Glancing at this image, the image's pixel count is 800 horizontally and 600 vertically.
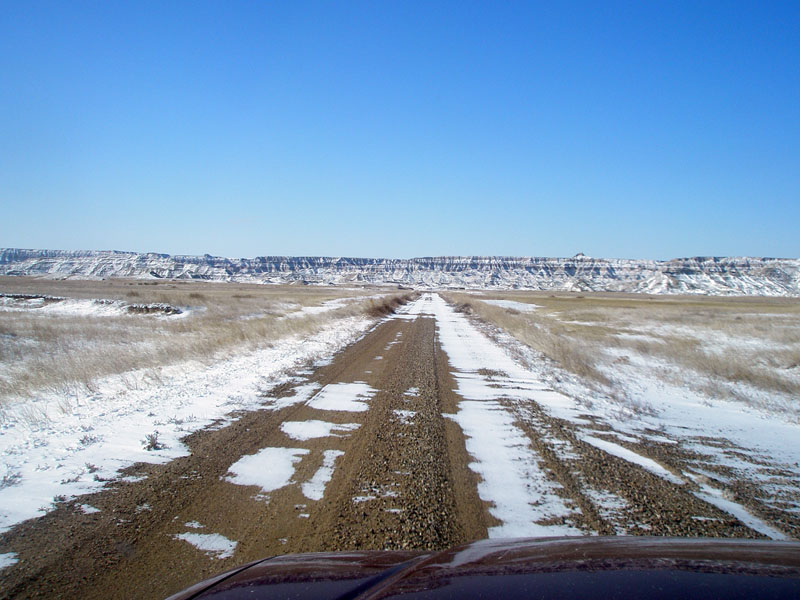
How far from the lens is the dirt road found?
3438 mm

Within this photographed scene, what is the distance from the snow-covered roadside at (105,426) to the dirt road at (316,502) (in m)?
0.39

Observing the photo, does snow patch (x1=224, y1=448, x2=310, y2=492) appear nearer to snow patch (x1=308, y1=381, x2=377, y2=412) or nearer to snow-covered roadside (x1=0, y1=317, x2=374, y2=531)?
snow-covered roadside (x1=0, y1=317, x2=374, y2=531)

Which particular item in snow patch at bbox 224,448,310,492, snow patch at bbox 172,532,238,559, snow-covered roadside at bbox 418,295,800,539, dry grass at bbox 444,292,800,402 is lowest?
dry grass at bbox 444,292,800,402

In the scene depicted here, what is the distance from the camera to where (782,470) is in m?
6.02

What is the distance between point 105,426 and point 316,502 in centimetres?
444

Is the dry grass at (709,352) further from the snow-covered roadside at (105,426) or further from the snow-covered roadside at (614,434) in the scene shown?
the snow-covered roadside at (105,426)

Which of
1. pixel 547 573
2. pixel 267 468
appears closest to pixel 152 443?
pixel 267 468

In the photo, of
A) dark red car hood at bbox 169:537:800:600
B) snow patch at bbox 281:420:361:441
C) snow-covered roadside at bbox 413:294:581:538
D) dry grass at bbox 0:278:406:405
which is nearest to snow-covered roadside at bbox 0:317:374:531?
dry grass at bbox 0:278:406:405

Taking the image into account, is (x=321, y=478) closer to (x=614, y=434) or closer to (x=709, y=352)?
(x=614, y=434)

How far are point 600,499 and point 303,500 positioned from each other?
3.18 metres

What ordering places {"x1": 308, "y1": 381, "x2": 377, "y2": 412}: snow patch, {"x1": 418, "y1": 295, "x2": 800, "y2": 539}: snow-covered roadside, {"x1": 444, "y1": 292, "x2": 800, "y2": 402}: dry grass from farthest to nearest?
1. {"x1": 444, "y1": 292, "x2": 800, "y2": 402}: dry grass
2. {"x1": 308, "y1": 381, "x2": 377, "y2": 412}: snow patch
3. {"x1": 418, "y1": 295, "x2": 800, "y2": 539}: snow-covered roadside

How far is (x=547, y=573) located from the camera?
2.14m

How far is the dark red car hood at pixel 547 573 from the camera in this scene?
1910mm

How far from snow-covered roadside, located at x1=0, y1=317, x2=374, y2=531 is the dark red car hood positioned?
3.25 m
